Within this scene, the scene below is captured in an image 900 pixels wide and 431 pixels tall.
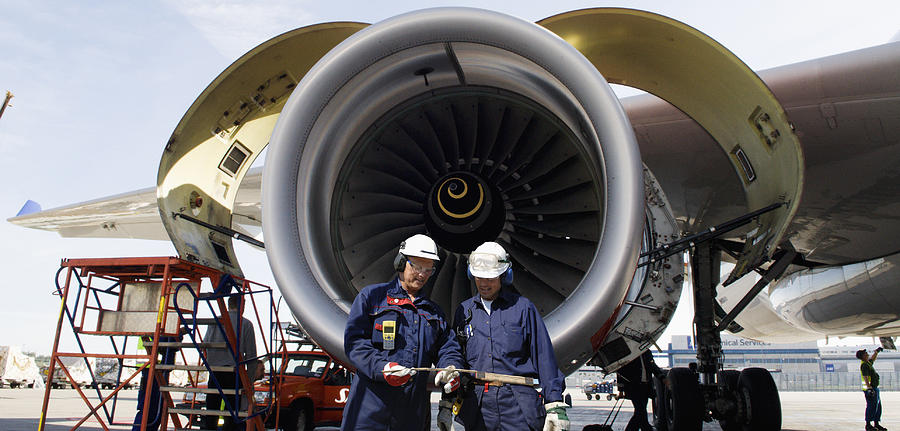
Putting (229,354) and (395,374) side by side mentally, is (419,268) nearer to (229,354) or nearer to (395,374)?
(395,374)

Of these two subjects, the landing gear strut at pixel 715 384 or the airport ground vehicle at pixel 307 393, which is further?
the airport ground vehicle at pixel 307 393

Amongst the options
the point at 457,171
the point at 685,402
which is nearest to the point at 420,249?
the point at 457,171

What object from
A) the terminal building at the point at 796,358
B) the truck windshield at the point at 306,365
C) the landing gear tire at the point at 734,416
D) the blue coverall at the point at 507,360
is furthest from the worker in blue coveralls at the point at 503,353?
the terminal building at the point at 796,358

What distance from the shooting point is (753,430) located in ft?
14.4

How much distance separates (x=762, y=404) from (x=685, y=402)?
0.56m

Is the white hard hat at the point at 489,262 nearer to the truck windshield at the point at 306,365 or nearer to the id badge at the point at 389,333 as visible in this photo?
the id badge at the point at 389,333

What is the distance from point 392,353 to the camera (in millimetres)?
2553

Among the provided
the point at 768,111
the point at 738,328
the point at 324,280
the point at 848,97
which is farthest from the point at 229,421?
the point at 738,328

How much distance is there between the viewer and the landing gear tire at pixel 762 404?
14.3 feet

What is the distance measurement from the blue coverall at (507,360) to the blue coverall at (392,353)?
10cm

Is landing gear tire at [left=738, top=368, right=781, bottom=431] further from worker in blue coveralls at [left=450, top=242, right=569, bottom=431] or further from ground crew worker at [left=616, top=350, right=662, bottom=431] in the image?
worker in blue coveralls at [left=450, top=242, right=569, bottom=431]

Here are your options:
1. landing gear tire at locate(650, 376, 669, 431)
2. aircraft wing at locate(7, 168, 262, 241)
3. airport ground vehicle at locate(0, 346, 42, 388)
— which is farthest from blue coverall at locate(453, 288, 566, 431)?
airport ground vehicle at locate(0, 346, 42, 388)

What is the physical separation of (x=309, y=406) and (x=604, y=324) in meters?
5.94

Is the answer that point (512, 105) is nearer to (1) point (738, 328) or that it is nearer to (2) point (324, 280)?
(2) point (324, 280)
